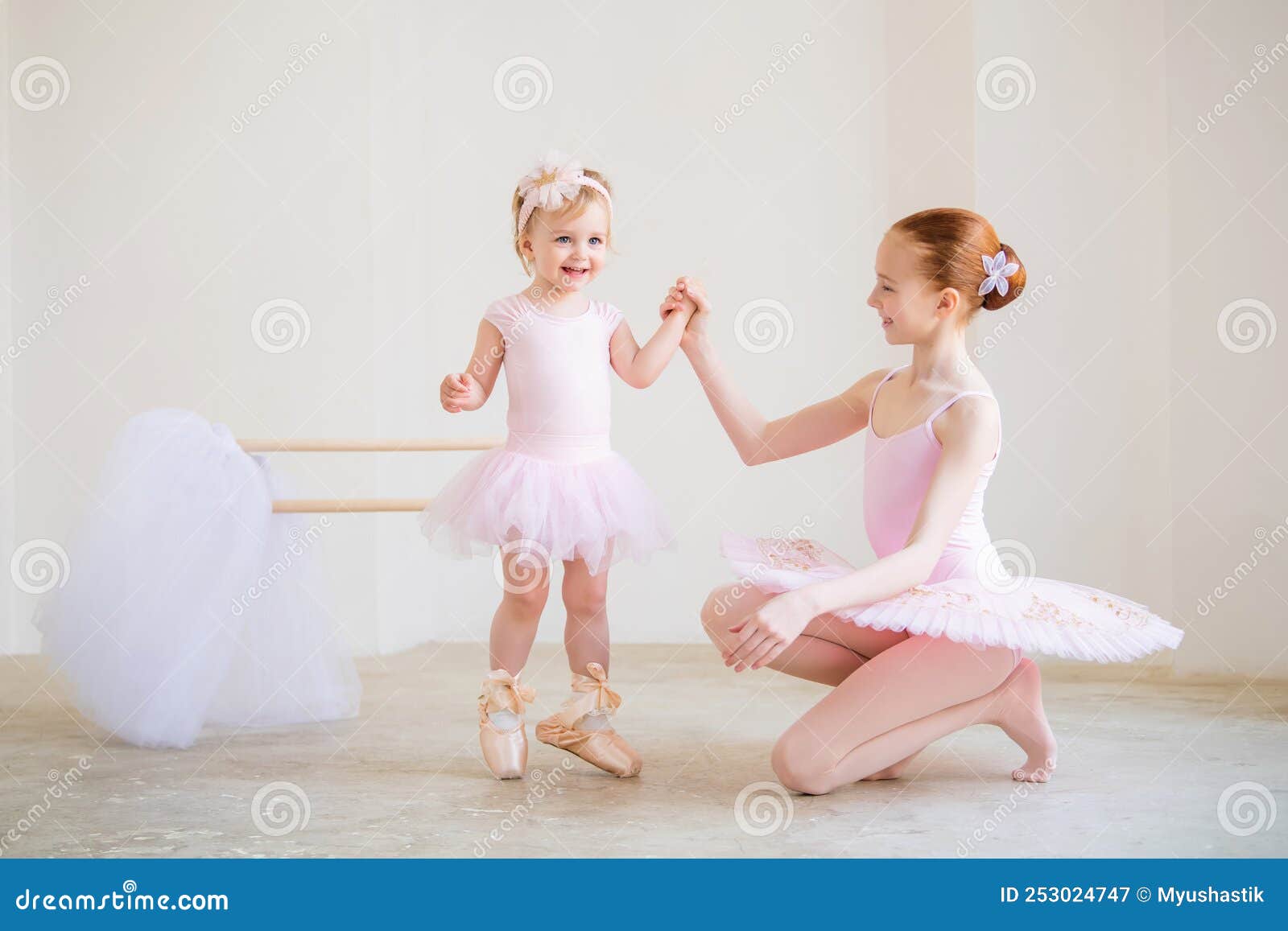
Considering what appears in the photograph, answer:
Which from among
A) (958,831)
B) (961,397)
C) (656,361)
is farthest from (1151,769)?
(656,361)

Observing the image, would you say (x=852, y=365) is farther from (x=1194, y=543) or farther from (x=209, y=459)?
(x=209, y=459)

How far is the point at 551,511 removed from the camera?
1988 mm

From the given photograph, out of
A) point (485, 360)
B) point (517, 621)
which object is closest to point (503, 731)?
point (517, 621)

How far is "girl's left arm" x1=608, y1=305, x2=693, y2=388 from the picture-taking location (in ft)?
6.78

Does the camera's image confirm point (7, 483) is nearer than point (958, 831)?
No

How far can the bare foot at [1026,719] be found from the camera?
1930mm

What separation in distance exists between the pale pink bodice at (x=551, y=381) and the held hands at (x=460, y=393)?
62 millimetres

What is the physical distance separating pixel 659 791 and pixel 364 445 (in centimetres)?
110

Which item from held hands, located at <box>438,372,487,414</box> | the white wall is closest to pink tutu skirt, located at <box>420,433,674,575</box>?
held hands, located at <box>438,372,487,414</box>

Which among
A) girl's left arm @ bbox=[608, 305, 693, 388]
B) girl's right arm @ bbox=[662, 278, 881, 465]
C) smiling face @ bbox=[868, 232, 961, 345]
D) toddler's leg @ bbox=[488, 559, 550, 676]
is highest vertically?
smiling face @ bbox=[868, 232, 961, 345]

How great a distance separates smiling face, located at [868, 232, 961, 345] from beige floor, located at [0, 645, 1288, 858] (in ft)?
2.39

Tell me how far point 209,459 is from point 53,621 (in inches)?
16.7

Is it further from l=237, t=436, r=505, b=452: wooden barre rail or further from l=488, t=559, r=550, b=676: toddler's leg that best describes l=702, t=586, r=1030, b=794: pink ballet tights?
l=237, t=436, r=505, b=452: wooden barre rail

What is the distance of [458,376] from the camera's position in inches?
80.7
